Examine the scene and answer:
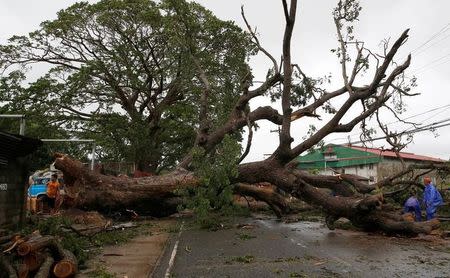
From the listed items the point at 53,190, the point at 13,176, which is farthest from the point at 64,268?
the point at 53,190

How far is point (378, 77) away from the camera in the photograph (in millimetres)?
13680

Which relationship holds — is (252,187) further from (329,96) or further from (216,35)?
(216,35)

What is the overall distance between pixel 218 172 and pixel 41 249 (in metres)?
7.18

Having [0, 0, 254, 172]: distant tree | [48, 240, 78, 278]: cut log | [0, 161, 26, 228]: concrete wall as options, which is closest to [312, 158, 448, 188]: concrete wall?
[0, 0, 254, 172]: distant tree

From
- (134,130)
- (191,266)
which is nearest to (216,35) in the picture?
(134,130)

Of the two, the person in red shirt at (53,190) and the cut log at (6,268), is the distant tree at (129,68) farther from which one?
the cut log at (6,268)

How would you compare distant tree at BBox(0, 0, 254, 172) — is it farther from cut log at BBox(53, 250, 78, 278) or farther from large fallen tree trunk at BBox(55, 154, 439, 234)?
cut log at BBox(53, 250, 78, 278)

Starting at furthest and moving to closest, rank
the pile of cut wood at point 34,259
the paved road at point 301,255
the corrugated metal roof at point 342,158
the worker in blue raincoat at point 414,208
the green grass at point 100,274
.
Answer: the corrugated metal roof at point 342,158 < the worker in blue raincoat at point 414,208 < the paved road at point 301,255 < the green grass at point 100,274 < the pile of cut wood at point 34,259

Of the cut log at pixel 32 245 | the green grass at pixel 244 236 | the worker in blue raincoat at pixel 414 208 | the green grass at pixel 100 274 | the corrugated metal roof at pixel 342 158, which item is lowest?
the green grass at pixel 100 274

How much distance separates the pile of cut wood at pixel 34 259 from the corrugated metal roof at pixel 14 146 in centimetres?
331

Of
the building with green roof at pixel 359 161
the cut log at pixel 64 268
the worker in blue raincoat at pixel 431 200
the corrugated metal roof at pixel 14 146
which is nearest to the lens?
the cut log at pixel 64 268

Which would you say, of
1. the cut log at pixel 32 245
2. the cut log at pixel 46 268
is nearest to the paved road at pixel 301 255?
the cut log at pixel 46 268

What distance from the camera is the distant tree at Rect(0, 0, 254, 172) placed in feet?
74.8

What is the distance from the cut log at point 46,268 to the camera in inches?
232
